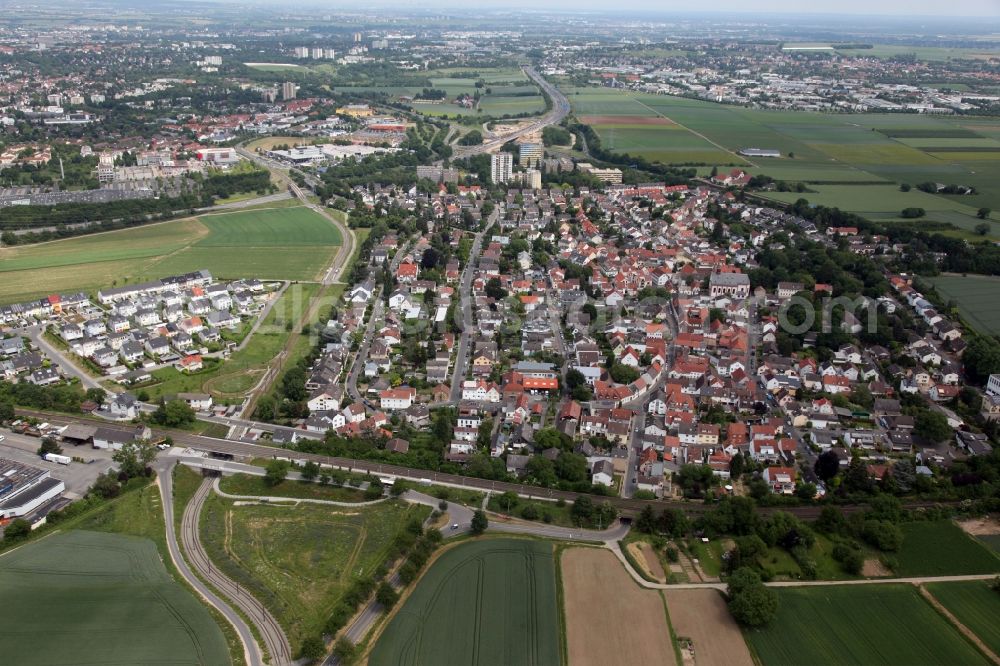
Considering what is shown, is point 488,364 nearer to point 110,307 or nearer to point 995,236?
point 110,307

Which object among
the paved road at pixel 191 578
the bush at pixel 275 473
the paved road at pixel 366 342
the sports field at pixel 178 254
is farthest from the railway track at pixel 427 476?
the sports field at pixel 178 254

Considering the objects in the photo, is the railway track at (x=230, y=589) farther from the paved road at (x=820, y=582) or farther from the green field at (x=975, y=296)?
the green field at (x=975, y=296)

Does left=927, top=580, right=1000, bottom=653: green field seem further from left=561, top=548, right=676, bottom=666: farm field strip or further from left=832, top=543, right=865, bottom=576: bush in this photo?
left=561, top=548, right=676, bottom=666: farm field strip

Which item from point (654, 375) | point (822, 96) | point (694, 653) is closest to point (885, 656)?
point (694, 653)

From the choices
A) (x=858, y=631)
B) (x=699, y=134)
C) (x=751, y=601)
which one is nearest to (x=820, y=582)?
(x=858, y=631)

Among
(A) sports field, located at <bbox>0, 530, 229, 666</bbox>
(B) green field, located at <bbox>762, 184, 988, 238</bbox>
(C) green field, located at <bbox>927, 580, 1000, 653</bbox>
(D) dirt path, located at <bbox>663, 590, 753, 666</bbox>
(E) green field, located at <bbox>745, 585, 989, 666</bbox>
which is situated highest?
(B) green field, located at <bbox>762, 184, 988, 238</bbox>

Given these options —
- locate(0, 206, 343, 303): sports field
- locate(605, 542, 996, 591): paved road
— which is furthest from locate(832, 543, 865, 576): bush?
locate(0, 206, 343, 303): sports field

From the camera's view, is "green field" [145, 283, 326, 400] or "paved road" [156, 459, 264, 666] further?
"green field" [145, 283, 326, 400]

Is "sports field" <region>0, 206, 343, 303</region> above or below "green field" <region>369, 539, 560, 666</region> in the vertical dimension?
above
